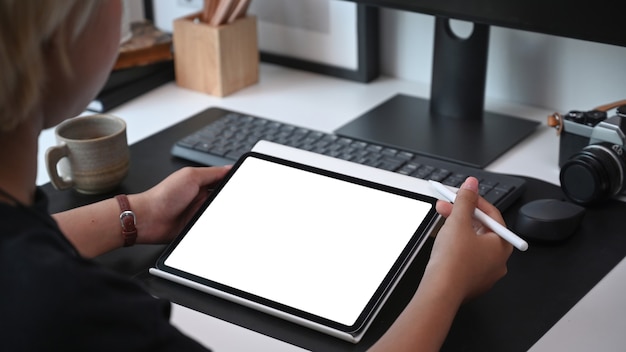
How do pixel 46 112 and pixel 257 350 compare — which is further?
pixel 257 350

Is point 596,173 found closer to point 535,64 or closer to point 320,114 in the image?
point 535,64

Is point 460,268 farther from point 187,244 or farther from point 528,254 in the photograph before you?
point 187,244

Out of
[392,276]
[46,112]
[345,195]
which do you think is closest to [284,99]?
[345,195]

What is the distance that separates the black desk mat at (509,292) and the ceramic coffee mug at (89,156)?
23 millimetres

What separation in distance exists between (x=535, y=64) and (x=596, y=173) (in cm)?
34

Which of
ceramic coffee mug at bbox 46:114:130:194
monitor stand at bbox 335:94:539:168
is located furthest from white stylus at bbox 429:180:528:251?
ceramic coffee mug at bbox 46:114:130:194

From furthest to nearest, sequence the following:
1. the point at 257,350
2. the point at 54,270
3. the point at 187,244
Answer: the point at 187,244
the point at 257,350
the point at 54,270

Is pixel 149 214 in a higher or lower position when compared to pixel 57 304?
lower

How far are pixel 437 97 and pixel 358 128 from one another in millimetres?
128

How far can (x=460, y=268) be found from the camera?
2.64 feet

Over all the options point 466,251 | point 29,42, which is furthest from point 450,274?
point 29,42

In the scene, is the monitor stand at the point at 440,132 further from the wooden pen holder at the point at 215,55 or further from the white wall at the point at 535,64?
the wooden pen holder at the point at 215,55

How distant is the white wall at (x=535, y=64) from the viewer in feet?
4.11

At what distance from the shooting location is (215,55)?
1.40 metres
